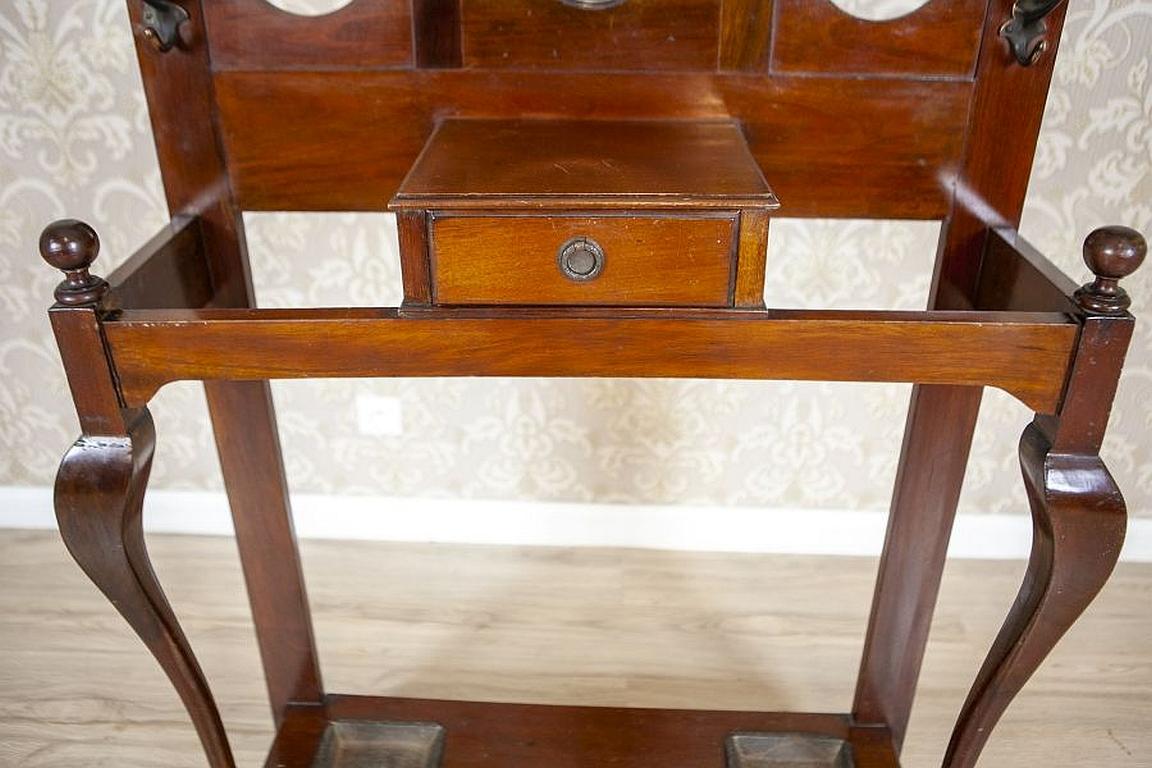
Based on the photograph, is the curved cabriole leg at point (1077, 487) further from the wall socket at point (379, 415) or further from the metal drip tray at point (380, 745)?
the wall socket at point (379, 415)

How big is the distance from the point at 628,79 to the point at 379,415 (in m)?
0.95

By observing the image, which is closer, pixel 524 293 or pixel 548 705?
pixel 524 293

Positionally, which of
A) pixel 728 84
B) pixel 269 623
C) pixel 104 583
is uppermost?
pixel 728 84

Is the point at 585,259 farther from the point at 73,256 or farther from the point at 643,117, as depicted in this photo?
the point at 73,256

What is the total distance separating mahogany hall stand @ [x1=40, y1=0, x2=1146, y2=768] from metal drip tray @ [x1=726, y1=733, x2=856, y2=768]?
212mm

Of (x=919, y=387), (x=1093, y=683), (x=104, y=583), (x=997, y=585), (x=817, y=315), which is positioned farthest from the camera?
(x=997, y=585)

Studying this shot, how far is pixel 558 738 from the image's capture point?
53.7 inches

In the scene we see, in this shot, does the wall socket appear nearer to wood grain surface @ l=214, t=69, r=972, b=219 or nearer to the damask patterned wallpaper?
the damask patterned wallpaper

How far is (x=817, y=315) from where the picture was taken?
844 millimetres

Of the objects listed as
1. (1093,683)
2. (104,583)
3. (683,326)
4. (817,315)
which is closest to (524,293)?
(683,326)

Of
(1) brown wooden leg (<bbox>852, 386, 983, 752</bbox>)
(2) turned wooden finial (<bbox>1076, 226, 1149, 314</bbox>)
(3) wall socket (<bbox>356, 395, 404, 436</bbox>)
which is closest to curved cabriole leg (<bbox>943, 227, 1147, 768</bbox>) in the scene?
(2) turned wooden finial (<bbox>1076, 226, 1149, 314</bbox>)

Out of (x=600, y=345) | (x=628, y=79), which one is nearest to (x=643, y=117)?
(x=628, y=79)

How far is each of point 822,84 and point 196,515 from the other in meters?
1.45

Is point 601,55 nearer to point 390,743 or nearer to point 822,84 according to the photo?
point 822,84
